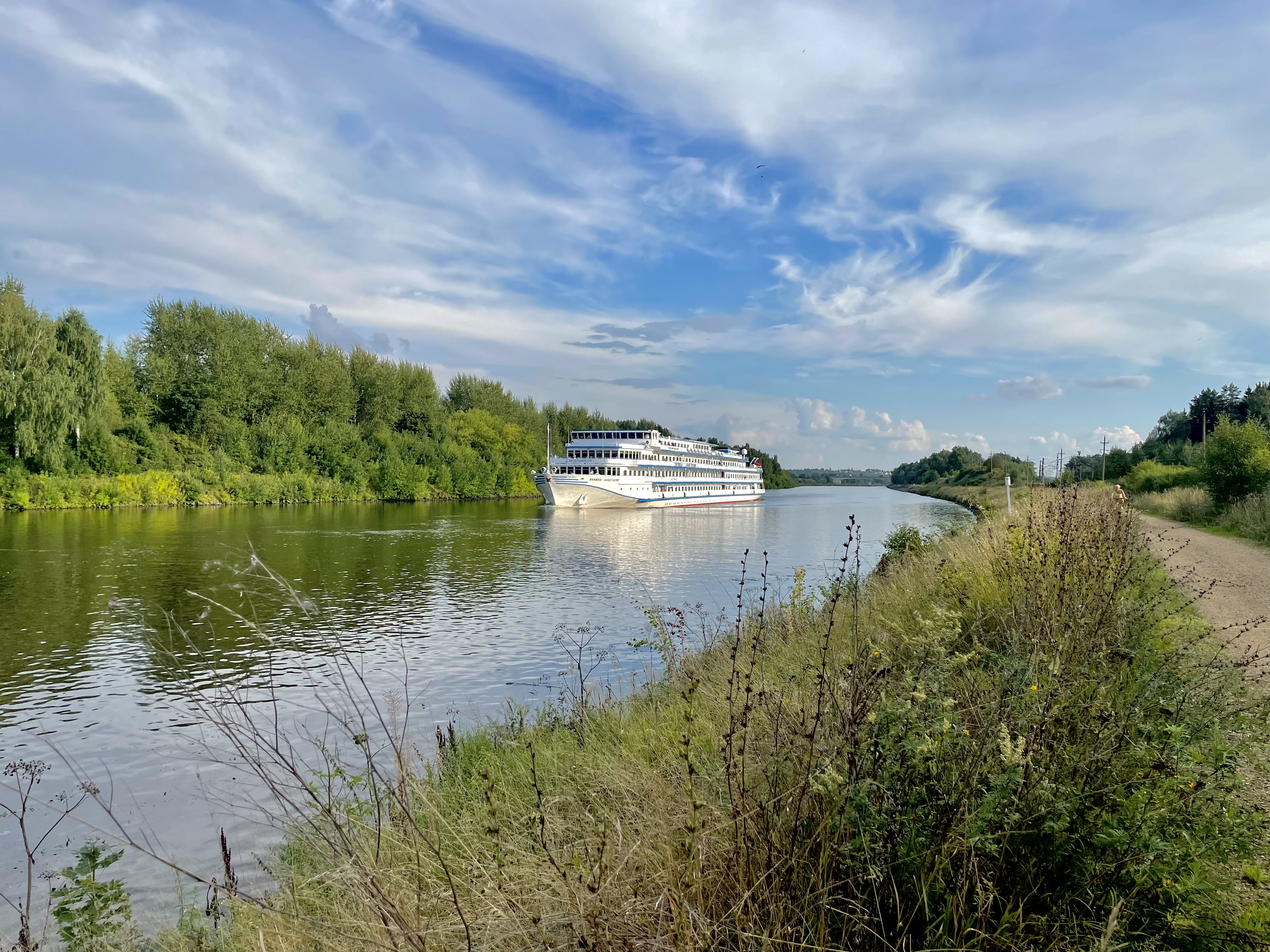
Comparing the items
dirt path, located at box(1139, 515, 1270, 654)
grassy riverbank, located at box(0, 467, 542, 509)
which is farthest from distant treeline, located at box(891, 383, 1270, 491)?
grassy riverbank, located at box(0, 467, 542, 509)

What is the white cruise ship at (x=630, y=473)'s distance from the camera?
60625 millimetres

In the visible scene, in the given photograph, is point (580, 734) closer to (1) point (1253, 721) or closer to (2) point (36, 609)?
(1) point (1253, 721)

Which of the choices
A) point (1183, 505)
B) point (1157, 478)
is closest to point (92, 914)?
point (1183, 505)

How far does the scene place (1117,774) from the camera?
325 cm

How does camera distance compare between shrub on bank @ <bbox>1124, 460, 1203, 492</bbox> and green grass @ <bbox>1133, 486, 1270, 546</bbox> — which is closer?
green grass @ <bbox>1133, 486, 1270, 546</bbox>

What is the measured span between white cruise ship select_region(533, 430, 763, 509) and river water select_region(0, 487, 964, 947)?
24193mm

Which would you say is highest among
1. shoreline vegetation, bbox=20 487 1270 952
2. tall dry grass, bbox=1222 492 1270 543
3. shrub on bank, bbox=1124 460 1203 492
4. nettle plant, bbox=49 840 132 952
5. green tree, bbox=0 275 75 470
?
green tree, bbox=0 275 75 470

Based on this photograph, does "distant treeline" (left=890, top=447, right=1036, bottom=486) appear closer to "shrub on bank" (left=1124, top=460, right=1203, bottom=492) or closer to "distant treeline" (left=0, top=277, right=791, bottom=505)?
"shrub on bank" (left=1124, top=460, right=1203, bottom=492)

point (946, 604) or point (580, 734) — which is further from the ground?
point (946, 604)

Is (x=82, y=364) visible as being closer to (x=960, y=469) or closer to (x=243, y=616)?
(x=243, y=616)

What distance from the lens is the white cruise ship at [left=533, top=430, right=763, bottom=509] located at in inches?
2387

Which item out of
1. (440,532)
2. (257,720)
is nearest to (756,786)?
(257,720)

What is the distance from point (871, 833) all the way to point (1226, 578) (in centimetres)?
1228

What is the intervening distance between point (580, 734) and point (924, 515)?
145 feet
